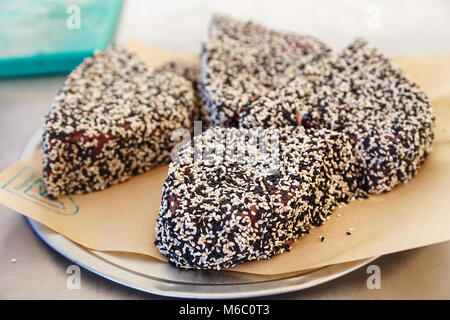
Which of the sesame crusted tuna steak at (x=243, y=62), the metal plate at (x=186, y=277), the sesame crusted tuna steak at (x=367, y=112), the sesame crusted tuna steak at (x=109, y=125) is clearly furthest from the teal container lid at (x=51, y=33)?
the metal plate at (x=186, y=277)

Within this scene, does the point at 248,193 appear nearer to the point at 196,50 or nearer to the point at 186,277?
the point at 186,277

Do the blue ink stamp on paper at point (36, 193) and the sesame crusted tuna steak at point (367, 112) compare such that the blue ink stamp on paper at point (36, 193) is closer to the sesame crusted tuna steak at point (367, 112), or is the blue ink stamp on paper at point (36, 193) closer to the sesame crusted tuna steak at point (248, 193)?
the sesame crusted tuna steak at point (248, 193)

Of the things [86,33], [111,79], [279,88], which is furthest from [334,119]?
[86,33]

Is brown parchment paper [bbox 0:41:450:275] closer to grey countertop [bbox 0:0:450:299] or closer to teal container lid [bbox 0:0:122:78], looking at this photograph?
grey countertop [bbox 0:0:450:299]

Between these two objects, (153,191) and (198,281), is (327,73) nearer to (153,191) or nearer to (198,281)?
(153,191)

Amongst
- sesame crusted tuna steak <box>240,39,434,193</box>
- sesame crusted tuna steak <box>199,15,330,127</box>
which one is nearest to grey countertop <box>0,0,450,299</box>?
sesame crusted tuna steak <box>240,39,434,193</box>

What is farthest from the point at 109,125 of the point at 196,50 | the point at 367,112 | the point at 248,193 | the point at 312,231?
the point at 196,50
